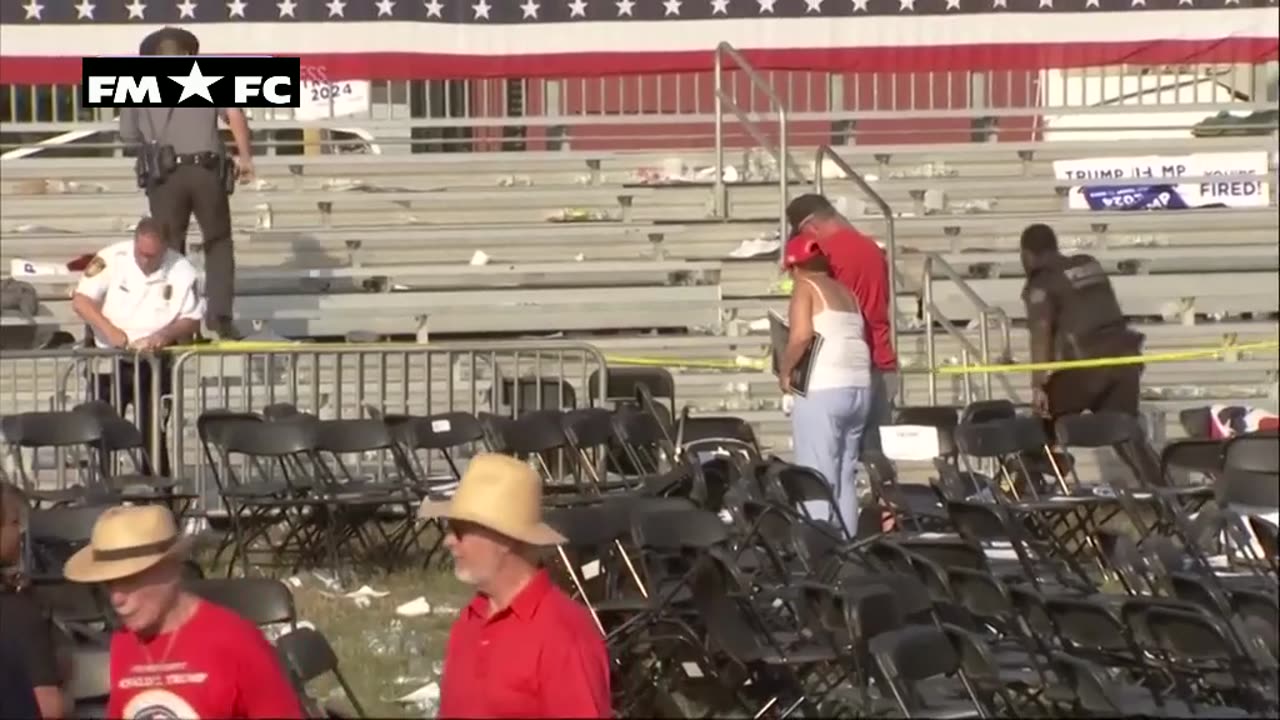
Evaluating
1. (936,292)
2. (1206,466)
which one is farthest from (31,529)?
(936,292)

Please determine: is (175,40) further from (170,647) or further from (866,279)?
(170,647)

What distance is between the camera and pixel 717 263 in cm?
1556

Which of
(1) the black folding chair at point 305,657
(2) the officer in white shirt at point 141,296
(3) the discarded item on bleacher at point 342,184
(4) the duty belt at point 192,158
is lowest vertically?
(1) the black folding chair at point 305,657

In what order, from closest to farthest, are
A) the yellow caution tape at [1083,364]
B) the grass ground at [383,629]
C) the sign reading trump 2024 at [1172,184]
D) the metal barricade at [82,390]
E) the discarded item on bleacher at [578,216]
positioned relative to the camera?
the grass ground at [383,629] → the metal barricade at [82,390] → the yellow caution tape at [1083,364] → the discarded item on bleacher at [578,216] → the sign reading trump 2024 at [1172,184]

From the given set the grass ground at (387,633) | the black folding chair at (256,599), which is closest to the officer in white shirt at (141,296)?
the grass ground at (387,633)

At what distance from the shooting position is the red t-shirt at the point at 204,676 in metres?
4.99

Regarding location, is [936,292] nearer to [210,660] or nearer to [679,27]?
[679,27]

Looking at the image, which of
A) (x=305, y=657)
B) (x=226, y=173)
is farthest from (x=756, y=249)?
(x=305, y=657)

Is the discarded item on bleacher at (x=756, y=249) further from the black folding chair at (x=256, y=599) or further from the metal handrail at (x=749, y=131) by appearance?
the black folding chair at (x=256, y=599)

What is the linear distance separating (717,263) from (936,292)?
1378 millimetres

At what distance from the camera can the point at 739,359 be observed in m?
14.5

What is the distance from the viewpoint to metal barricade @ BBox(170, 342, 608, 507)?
1192 cm

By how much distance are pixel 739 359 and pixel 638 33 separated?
3.33 meters

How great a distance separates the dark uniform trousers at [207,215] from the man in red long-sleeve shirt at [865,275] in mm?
3680
